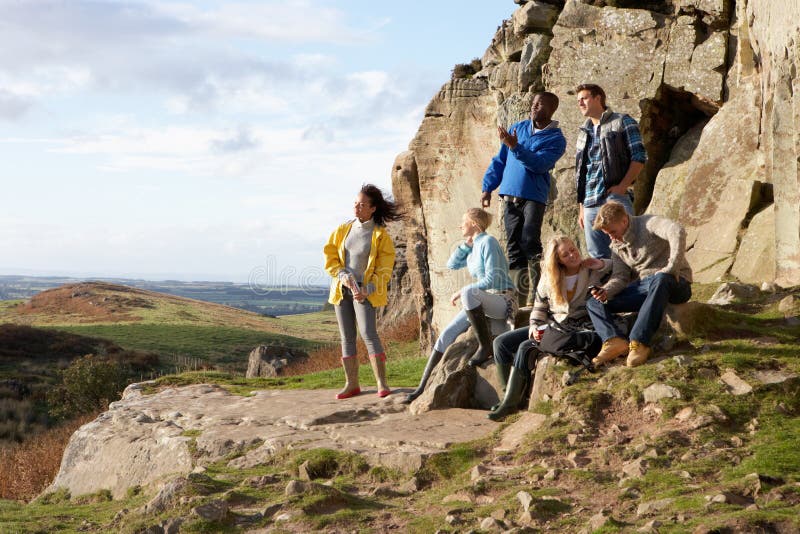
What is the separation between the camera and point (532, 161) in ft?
29.0

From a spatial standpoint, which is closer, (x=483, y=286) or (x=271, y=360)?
(x=483, y=286)

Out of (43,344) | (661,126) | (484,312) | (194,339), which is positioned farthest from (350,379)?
(194,339)

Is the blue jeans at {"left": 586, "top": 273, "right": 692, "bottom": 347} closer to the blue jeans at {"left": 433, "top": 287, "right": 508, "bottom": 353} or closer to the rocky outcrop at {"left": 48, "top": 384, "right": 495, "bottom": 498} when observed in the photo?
the blue jeans at {"left": 433, "top": 287, "right": 508, "bottom": 353}

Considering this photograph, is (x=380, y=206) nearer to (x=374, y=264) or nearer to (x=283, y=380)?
(x=374, y=264)

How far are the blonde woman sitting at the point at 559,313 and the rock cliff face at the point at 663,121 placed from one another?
438cm

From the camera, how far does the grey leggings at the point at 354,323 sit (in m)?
9.15

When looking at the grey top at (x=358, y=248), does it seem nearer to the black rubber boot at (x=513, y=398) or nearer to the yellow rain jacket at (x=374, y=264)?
the yellow rain jacket at (x=374, y=264)

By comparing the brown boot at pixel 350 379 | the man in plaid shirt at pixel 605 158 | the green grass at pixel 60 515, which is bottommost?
the green grass at pixel 60 515

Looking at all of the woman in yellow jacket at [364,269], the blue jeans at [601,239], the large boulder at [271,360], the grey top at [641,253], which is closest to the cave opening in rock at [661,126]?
the blue jeans at [601,239]

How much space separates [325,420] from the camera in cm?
843

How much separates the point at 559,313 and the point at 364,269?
256 cm

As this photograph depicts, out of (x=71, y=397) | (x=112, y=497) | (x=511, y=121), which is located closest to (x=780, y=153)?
(x=511, y=121)

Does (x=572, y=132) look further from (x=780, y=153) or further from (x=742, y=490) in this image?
(x=742, y=490)

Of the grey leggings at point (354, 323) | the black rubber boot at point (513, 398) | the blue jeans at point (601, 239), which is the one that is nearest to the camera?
the black rubber boot at point (513, 398)
